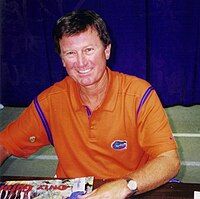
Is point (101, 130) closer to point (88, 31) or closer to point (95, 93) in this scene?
point (95, 93)

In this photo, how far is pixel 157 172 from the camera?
4.06ft

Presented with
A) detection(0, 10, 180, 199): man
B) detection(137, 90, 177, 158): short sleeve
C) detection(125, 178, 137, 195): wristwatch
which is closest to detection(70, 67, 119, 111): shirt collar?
detection(0, 10, 180, 199): man

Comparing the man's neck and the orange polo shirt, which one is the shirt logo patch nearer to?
the orange polo shirt

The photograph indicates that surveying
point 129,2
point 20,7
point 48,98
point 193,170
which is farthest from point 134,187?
point 20,7

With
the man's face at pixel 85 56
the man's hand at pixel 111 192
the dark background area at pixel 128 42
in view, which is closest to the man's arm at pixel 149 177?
the man's hand at pixel 111 192

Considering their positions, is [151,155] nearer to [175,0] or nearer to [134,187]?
[134,187]

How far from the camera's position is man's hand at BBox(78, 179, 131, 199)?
→ 3.71 ft

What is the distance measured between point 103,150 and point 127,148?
10cm

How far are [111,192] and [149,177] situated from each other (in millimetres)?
151

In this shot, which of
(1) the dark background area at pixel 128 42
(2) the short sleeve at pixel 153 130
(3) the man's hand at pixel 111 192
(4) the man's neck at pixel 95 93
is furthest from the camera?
(1) the dark background area at pixel 128 42

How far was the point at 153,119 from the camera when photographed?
53.0 inches

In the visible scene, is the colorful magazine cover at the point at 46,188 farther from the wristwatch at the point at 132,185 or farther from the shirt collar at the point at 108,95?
the shirt collar at the point at 108,95

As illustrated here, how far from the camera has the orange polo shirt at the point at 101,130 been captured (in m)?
1.36

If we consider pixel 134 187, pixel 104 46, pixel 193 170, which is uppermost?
pixel 104 46
